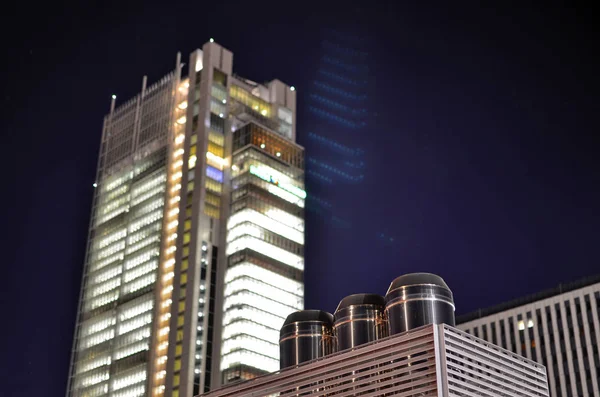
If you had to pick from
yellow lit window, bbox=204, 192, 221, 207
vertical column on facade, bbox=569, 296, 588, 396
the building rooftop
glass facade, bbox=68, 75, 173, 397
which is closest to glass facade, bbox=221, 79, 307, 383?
yellow lit window, bbox=204, 192, 221, 207

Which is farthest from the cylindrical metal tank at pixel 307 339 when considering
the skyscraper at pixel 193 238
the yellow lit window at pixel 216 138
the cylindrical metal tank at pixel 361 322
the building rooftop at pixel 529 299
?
the yellow lit window at pixel 216 138

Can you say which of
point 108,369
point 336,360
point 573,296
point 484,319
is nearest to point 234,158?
point 108,369

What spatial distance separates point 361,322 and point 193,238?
94641 mm

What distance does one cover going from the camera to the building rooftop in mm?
141000

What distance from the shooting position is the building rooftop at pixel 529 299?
463 ft

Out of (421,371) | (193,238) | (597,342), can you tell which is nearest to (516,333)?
(597,342)

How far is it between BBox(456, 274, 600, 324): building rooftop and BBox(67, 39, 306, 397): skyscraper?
103 feet

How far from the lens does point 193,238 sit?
16425cm

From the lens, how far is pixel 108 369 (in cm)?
16625

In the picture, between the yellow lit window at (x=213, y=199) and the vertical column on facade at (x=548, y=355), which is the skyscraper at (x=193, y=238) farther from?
the vertical column on facade at (x=548, y=355)

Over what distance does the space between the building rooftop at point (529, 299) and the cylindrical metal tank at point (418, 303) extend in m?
78.1

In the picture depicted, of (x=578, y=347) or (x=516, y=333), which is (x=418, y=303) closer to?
(x=578, y=347)

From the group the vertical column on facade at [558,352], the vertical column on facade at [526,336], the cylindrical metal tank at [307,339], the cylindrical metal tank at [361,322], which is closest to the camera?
the cylindrical metal tank at [361,322]

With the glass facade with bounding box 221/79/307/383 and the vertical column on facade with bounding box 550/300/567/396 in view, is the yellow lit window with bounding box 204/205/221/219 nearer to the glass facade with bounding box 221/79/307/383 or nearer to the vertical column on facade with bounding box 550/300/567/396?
the glass facade with bounding box 221/79/307/383
